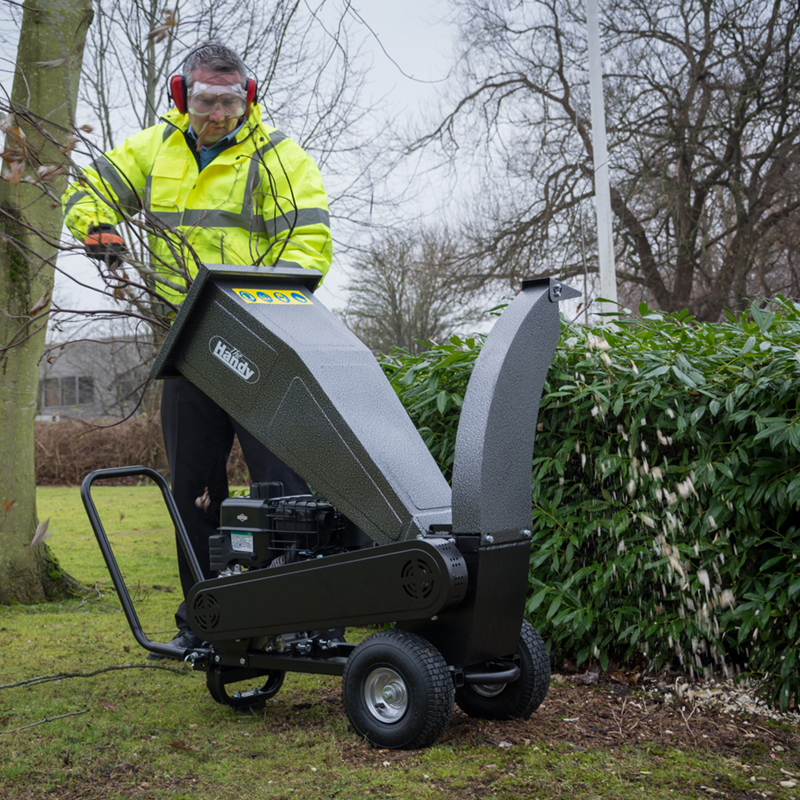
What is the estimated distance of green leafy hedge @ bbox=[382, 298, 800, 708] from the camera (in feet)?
9.08

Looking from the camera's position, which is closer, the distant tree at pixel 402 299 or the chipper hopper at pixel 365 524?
the chipper hopper at pixel 365 524

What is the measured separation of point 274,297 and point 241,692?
1.37 meters

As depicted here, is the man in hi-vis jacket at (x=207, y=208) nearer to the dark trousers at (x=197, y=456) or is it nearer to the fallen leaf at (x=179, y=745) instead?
the dark trousers at (x=197, y=456)

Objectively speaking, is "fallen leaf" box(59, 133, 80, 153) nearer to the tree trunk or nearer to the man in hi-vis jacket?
the man in hi-vis jacket

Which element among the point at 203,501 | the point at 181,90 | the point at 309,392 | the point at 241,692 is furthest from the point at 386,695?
the point at 181,90

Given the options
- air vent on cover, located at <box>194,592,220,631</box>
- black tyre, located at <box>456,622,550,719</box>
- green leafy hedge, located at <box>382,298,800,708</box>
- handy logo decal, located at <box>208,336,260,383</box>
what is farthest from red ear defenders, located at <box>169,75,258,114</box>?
black tyre, located at <box>456,622,550,719</box>

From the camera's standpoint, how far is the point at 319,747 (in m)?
2.41

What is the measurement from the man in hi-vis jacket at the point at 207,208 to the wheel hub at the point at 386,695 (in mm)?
→ 918

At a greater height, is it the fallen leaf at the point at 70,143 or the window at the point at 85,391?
the window at the point at 85,391

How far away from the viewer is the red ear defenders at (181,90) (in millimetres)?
3076

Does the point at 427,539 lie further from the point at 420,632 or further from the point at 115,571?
the point at 115,571

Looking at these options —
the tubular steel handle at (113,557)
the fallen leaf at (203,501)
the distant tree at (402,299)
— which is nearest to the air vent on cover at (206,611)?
the tubular steel handle at (113,557)

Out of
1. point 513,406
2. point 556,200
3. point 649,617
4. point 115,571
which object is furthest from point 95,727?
point 556,200

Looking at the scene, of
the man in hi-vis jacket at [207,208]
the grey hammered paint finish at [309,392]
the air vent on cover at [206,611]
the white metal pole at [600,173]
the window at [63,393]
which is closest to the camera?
the grey hammered paint finish at [309,392]
